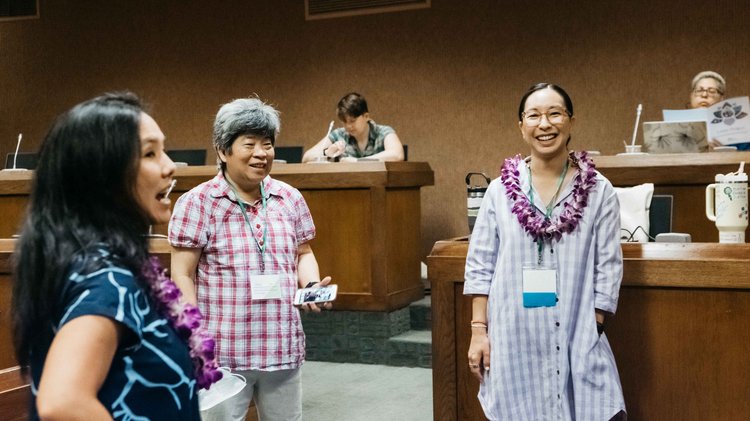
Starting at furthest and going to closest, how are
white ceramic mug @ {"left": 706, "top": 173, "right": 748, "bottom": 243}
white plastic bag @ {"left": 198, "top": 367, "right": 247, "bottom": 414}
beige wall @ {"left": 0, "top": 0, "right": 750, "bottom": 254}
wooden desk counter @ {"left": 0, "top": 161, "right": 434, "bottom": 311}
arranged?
beige wall @ {"left": 0, "top": 0, "right": 750, "bottom": 254} < wooden desk counter @ {"left": 0, "top": 161, "right": 434, "bottom": 311} < white ceramic mug @ {"left": 706, "top": 173, "right": 748, "bottom": 243} < white plastic bag @ {"left": 198, "top": 367, "right": 247, "bottom": 414}

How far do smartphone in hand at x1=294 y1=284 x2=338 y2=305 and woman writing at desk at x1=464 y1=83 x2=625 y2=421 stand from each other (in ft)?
1.35

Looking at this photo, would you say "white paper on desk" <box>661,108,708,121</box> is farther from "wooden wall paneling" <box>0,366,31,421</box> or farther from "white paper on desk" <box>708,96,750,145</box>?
"wooden wall paneling" <box>0,366,31,421</box>

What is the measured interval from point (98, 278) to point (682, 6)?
5.75 meters

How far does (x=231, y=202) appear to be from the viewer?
2283 mm

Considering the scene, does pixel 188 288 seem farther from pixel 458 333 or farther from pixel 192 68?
pixel 192 68

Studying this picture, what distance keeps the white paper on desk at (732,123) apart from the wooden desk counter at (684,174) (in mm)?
448

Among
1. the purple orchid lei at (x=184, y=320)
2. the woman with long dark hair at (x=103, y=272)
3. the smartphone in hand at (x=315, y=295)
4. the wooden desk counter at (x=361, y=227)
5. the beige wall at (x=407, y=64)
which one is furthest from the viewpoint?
the beige wall at (x=407, y=64)

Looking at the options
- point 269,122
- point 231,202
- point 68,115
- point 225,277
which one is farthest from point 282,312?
point 68,115

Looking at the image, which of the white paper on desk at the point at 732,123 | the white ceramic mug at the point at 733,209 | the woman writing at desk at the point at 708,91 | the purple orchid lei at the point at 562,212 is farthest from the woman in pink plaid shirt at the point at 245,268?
the woman writing at desk at the point at 708,91

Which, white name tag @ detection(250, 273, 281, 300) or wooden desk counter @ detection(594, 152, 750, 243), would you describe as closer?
white name tag @ detection(250, 273, 281, 300)

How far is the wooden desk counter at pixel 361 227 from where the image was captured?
4625mm

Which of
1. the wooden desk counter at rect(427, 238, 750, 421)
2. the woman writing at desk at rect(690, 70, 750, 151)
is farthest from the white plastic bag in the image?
the woman writing at desk at rect(690, 70, 750, 151)

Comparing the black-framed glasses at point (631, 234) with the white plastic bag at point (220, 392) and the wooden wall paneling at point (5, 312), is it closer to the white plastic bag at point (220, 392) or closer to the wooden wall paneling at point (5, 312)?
the white plastic bag at point (220, 392)

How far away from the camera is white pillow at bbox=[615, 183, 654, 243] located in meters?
2.73
